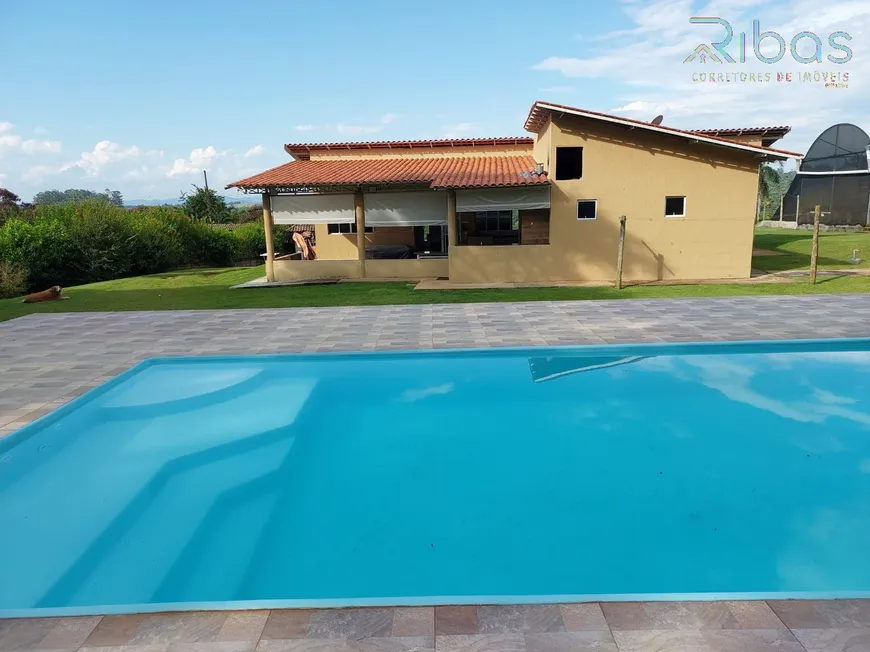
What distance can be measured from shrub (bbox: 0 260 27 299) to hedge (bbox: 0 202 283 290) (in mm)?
224

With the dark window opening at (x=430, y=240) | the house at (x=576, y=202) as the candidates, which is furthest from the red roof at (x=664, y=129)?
the dark window opening at (x=430, y=240)

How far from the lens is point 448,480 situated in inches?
219

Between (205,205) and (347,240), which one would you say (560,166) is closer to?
(347,240)

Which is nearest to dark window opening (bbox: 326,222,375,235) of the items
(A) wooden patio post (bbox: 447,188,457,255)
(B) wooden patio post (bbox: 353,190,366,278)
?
(B) wooden patio post (bbox: 353,190,366,278)

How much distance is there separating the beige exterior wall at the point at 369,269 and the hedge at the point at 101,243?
7.81 meters

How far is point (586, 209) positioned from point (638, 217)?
1.52 m

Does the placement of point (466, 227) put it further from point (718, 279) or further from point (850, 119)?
point (850, 119)

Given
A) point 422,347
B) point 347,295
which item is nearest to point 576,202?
point 347,295

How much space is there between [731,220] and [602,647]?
53.7 feet

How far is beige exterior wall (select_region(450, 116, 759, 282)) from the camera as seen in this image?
16.1m

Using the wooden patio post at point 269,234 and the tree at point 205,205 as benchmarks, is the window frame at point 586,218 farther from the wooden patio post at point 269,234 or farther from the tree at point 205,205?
the tree at point 205,205

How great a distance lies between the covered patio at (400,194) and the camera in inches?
664

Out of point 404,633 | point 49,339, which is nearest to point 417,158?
point 49,339

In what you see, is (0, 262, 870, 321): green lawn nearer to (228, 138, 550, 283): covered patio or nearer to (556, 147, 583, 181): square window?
(228, 138, 550, 283): covered patio
